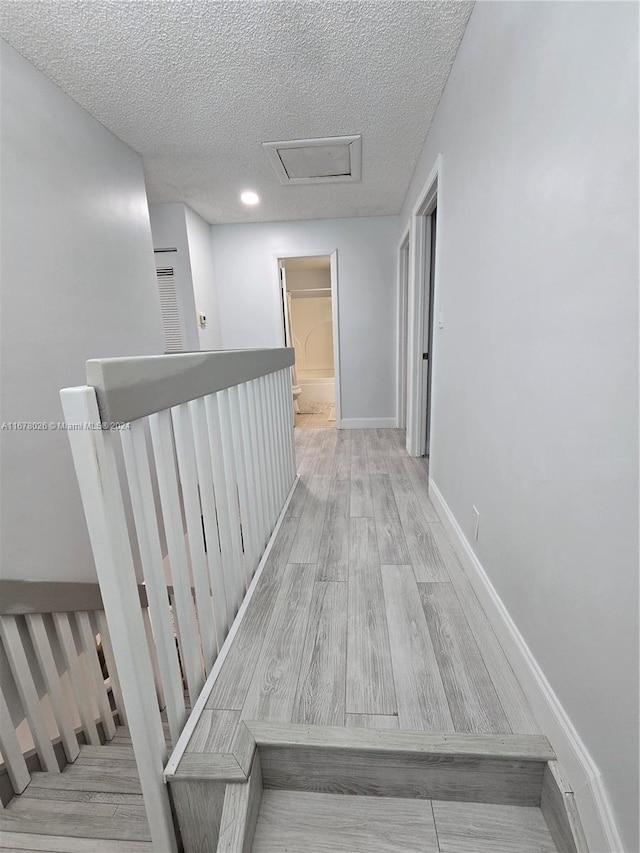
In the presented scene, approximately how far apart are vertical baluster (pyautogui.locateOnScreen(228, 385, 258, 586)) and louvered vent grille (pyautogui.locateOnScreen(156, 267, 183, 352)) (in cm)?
252

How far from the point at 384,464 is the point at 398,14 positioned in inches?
103

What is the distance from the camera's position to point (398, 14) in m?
1.46

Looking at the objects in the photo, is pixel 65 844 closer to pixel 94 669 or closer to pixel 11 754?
pixel 11 754

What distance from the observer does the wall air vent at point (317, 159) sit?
237cm

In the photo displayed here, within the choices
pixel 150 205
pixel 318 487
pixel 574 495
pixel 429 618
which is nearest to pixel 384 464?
pixel 318 487

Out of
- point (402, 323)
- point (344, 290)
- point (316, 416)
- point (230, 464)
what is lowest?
point (316, 416)

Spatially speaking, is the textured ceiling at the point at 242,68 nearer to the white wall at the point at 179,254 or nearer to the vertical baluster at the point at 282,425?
the white wall at the point at 179,254

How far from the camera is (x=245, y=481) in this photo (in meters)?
1.50

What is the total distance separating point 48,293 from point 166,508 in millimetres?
1506

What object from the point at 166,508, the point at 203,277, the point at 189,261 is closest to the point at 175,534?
the point at 166,508

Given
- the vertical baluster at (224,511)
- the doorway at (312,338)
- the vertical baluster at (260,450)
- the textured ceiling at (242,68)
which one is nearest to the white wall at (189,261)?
the textured ceiling at (242,68)

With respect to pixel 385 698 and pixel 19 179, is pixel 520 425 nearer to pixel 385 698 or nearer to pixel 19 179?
pixel 385 698

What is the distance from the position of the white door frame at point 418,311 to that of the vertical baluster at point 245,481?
1.54 metres

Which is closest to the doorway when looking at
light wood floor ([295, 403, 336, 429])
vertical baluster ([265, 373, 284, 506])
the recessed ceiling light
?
light wood floor ([295, 403, 336, 429])
